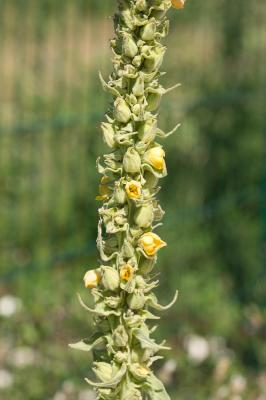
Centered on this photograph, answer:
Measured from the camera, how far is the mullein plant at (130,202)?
5.57 feet

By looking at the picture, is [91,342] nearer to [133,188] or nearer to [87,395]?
[133,188]

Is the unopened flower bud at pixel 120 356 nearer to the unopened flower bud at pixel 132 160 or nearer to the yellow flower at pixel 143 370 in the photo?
the yellow flower at pixel 143 370

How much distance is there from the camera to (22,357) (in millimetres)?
4539

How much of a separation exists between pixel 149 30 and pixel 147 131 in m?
0.16

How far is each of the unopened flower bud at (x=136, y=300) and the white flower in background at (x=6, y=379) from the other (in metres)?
2.57

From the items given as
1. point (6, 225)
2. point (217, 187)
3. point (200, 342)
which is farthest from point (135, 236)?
point (217, 187)

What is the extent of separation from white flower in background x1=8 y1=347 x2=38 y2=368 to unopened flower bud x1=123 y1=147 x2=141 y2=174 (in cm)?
286

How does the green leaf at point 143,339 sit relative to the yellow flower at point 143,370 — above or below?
above

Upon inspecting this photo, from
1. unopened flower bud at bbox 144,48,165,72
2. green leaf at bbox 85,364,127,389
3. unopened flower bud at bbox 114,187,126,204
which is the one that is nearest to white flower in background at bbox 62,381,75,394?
green leaf at bbox 85,364,127,389

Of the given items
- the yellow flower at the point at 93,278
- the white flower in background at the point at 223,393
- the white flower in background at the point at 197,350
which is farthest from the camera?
the white flower in background at the point at 197,350

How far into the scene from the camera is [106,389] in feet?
5.92

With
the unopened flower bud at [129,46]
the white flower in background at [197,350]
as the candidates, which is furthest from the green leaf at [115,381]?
the white flower in background at [197,350]

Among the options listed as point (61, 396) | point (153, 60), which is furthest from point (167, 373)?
point (153, 60)

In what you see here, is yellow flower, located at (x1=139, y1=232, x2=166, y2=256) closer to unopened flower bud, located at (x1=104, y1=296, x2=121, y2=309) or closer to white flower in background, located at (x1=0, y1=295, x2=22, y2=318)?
unopened flower bud, located at (x1=104, y1=296, x2=121, y2=309)
